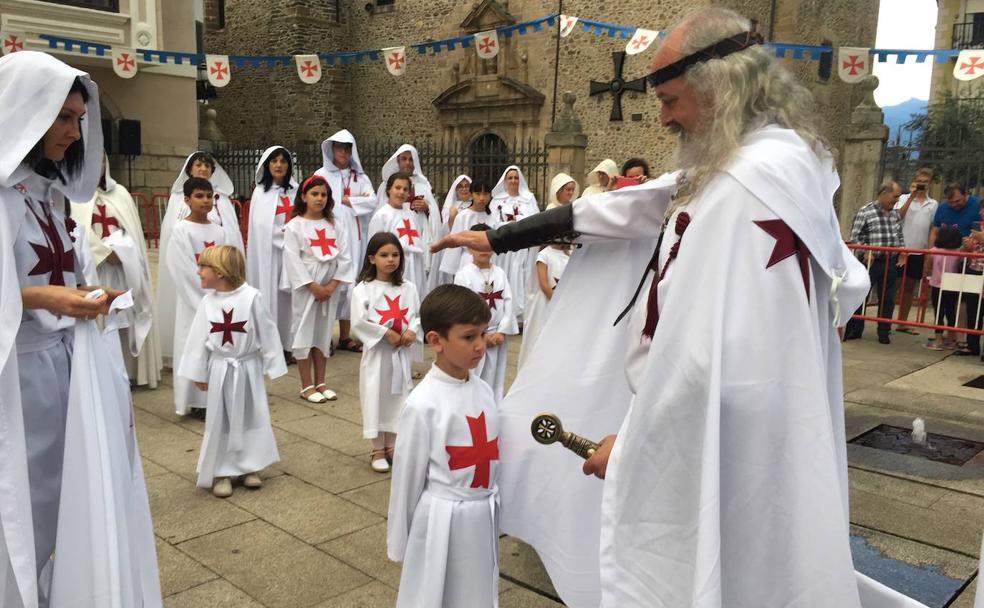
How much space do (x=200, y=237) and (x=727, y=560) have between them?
537 cm

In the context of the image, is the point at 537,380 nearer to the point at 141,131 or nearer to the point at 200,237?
the point at 200,237

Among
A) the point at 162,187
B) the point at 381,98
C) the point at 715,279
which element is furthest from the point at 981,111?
the point at 715,279

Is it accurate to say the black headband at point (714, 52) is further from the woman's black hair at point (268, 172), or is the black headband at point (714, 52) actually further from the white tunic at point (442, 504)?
the woman's black hair at point (268, 172)

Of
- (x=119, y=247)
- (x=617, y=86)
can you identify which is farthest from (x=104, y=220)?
(x=617, y=86)

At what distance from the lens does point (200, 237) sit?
6477mm

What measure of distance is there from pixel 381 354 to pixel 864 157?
10943mm

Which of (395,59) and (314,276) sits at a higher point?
(395,59)

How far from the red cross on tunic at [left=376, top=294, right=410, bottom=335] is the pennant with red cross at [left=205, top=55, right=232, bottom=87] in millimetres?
10990

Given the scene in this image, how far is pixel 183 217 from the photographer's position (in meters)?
7.04

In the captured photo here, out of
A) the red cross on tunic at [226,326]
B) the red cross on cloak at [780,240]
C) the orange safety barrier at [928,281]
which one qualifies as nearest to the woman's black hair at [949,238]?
the orange safety barrier at [928,281]

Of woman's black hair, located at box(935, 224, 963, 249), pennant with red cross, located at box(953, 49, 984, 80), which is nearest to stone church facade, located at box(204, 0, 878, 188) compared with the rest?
pennant with red cross, located at box(953, 49, 984, 80)

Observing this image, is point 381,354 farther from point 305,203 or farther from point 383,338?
point 305,203

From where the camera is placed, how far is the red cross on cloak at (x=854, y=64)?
11172mm

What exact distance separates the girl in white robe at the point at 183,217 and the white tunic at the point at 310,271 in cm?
54
